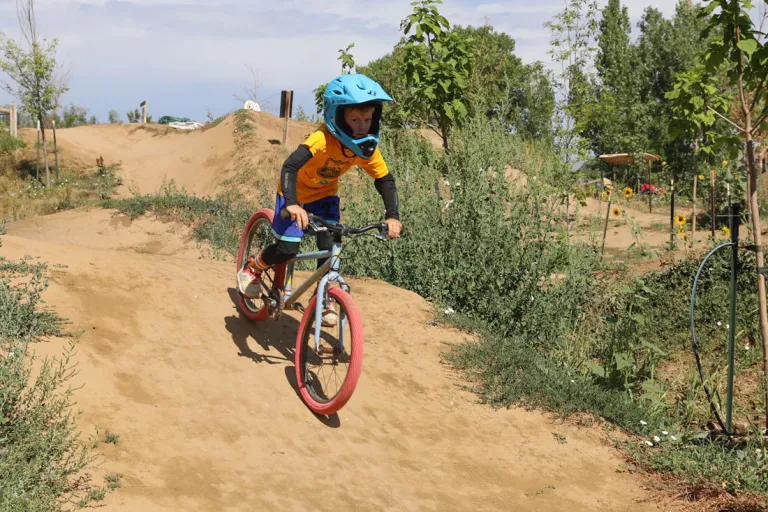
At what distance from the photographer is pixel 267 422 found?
4707 millimetres

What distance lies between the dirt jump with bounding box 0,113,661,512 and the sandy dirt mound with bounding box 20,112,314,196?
1479 cm

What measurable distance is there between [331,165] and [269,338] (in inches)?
63.3

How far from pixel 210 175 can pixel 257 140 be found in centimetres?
187

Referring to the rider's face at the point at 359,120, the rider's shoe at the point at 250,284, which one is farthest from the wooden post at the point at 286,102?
the rider's face at the point at 359,120

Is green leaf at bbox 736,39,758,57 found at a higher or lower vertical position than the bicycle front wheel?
higher

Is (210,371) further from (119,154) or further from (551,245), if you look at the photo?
(119,154)

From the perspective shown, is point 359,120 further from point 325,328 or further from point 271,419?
point 271,419

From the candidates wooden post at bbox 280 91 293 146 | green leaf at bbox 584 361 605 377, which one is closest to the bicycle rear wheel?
green leaf at bbox 584 361 605 377

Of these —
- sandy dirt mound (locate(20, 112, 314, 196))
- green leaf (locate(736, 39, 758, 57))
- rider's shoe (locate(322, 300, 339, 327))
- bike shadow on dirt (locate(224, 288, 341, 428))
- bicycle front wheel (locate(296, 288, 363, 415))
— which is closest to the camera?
→ bicycle front wheel (locate(296, 288, 363, 415))

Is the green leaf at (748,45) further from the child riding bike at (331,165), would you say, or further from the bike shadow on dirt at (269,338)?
the bike shadow on dirt at (269,338)

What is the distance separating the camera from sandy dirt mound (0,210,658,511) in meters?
4.01

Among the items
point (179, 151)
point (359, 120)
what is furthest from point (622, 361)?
point (179, 151)

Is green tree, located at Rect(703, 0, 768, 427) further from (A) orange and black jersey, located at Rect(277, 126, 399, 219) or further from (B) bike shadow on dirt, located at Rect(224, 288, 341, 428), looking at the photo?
(B) bike shadow on dirt, located at Rect(224, 288, 341, 428)

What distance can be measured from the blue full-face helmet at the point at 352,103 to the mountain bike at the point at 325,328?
1.89 ft
